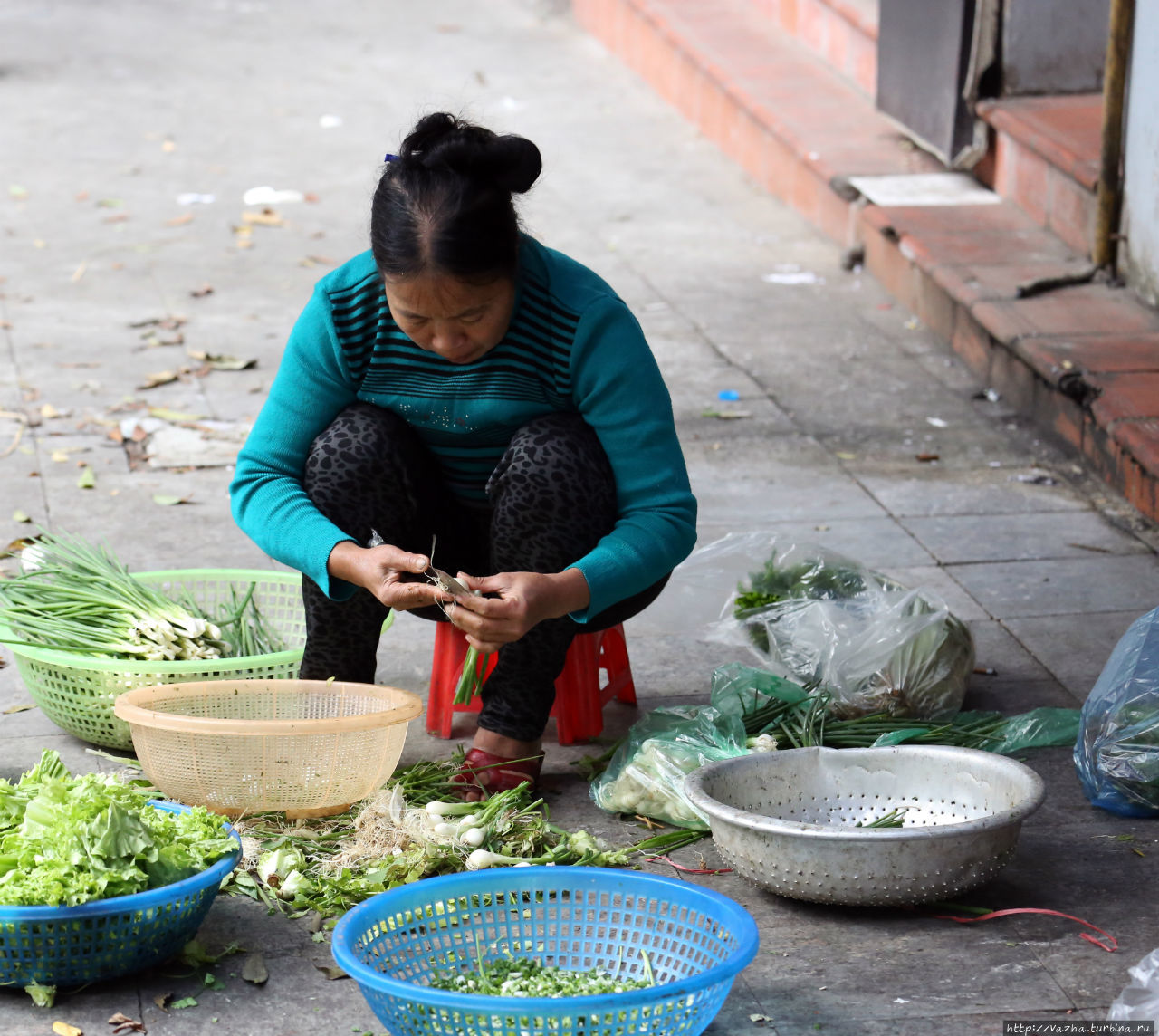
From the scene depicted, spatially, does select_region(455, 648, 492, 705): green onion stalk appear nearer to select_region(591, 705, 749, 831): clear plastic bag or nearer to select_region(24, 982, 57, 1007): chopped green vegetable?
select_region(591, 705, 749, 831): clear plastic bag

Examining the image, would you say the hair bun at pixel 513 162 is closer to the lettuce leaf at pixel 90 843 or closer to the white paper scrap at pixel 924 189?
the lettuce leaf at pixel 90 843

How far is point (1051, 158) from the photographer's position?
6137 mm

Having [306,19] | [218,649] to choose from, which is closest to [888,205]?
[218,649]

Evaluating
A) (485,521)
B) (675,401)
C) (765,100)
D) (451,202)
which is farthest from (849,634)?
(765,100)

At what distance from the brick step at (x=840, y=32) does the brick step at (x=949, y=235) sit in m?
0.07

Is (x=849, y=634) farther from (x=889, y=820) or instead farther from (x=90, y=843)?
(x=90, y=843)

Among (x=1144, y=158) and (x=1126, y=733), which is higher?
(x=1144, y=158)

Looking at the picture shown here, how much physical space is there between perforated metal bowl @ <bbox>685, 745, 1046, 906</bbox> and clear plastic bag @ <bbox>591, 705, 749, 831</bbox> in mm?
120

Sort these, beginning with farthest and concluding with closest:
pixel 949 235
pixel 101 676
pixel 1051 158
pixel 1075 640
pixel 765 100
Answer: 1. pixel 765 100
2. pixel 949 235
3. pixel 1051 158
4. pixel 1075 640
5. pixel 101 676

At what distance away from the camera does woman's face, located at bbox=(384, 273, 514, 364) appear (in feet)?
8.61

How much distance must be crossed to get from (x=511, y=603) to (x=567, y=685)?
0.62m

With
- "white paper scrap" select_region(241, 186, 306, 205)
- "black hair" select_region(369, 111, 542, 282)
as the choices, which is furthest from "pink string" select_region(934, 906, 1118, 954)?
"white paper scrap" select_region(241, 186, 306, 205)

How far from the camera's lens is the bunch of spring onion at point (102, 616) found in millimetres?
3188

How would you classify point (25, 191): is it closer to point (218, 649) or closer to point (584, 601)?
point (218, 649)
